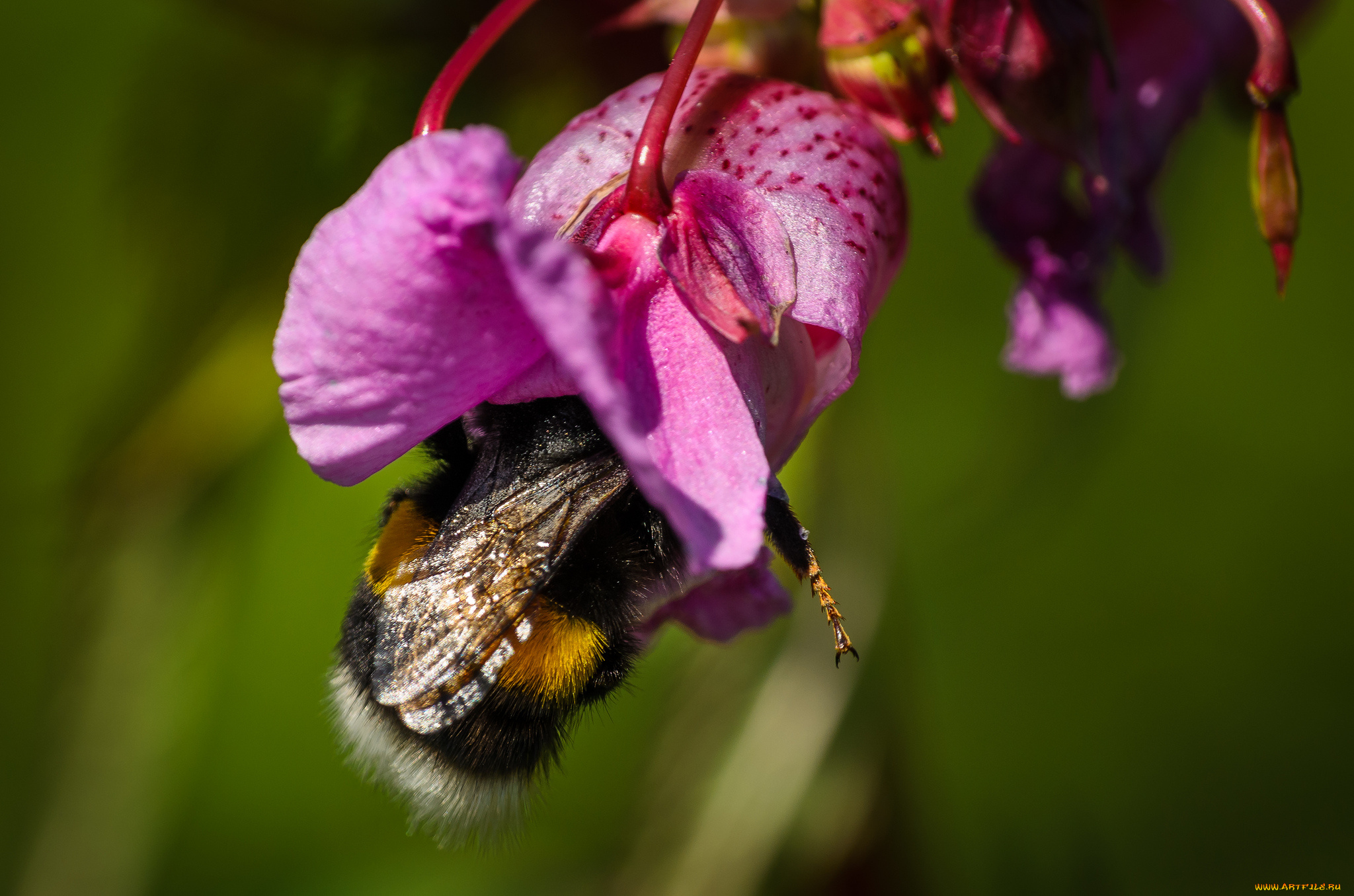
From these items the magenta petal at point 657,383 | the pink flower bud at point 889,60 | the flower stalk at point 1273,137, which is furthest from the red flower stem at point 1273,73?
the magenta petal at point 657,383

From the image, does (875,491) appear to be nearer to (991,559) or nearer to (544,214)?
(991,559)

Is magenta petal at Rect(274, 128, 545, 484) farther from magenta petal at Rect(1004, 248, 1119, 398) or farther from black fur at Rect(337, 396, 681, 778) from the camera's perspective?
magenta petal at Rect(1004, 248, 1119, 398)

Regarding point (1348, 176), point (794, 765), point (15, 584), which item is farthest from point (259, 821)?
point (1348, 176)

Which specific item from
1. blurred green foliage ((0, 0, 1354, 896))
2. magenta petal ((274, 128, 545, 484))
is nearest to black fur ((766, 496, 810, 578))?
magenta petal ((274, 128, 545, 484))

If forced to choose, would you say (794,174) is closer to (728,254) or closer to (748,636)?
(728,254)

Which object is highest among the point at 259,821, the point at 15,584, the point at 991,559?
the point at 15,584

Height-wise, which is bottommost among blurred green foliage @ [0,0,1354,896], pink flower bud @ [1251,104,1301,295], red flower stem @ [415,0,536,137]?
blurred green foliage @ [0,0,1354,896]

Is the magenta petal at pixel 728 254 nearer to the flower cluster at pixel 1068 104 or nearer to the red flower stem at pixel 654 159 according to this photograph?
the red flower stem at pixel 654 159
